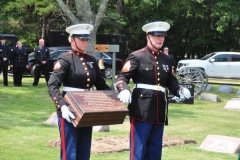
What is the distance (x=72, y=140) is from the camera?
562 cm

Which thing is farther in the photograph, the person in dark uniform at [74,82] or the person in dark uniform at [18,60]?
the person in dark uniform at [18,60]

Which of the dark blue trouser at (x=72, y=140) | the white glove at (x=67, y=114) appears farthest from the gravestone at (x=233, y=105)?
the white glove at (x=67, y=114)

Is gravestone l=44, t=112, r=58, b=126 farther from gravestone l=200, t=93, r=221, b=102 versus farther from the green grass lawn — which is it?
gravestone l=200, t=93, r=221, b=102

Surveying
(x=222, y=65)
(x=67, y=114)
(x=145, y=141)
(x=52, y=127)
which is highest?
(x=67, y=114)

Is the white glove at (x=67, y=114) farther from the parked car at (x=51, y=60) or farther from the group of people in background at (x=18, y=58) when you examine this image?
the parked car at (x=51, y=60)

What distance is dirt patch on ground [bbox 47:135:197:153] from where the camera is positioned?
826 cm

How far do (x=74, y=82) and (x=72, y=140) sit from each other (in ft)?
2.01

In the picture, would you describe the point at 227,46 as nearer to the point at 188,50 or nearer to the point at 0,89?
the point at 188,50

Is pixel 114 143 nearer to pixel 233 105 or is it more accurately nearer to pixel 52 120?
pixel 52 120

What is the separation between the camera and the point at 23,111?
12.7 meters

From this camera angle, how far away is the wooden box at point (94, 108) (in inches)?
213

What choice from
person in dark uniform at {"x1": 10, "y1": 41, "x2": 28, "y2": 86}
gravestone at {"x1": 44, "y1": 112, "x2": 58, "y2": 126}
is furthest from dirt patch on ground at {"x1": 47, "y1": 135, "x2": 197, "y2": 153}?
person in dark uniform at {"x1": 10, "y1": 41, "x2": 28, "y2": 86}

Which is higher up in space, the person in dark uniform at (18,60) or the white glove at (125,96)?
the white glove at (125,96)

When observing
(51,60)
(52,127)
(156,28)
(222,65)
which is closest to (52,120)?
(52,127)
